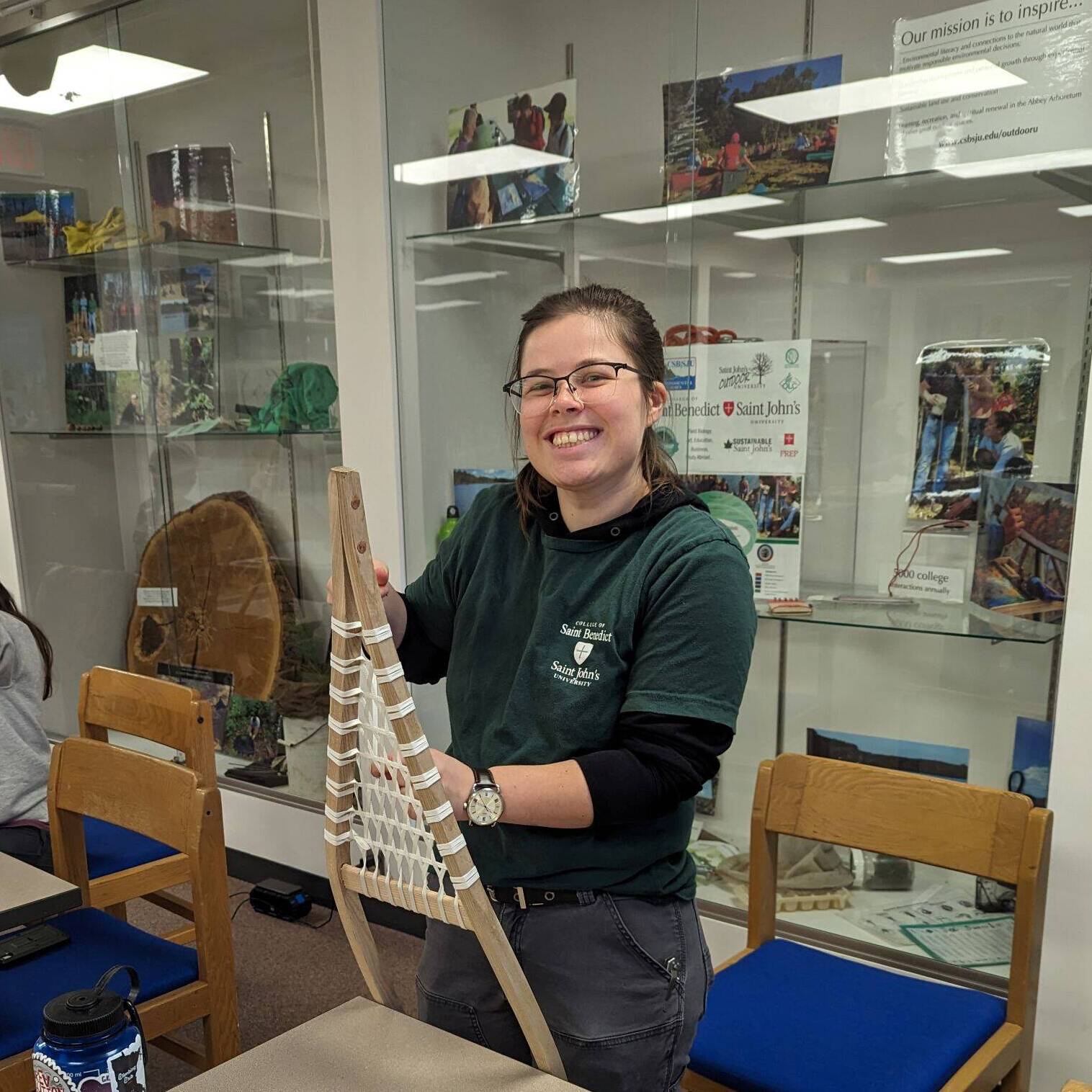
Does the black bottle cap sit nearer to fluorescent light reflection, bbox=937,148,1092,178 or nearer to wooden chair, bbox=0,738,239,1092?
wooden chair, bbox=0,738,239,1092

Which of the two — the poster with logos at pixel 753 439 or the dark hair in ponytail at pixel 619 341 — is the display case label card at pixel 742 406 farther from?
the dark hair in ponytail at pixel 619 341

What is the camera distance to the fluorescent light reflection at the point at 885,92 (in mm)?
1748

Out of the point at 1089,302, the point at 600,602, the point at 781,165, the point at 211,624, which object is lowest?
the point at 211,624

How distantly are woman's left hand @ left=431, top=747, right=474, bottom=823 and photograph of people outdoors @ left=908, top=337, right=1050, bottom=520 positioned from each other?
54.5 inches

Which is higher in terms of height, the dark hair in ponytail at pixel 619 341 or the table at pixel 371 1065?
the dark hair in ponytail at pixel 619 341

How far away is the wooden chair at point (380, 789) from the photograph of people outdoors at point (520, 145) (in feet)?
5.52

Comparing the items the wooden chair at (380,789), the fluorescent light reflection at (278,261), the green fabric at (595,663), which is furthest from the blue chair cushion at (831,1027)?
the fluorescent light reflection at (278,261)

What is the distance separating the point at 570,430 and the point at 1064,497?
1.12 m

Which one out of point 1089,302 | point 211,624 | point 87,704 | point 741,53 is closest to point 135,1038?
Answer: point 87,704

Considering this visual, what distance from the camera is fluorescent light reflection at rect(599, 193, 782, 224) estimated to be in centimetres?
210

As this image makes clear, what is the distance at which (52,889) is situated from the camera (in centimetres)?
140

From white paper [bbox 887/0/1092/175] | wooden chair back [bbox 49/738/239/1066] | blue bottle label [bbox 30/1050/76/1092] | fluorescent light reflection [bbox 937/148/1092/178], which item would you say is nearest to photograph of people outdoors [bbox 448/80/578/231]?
white paper [bbox 887/0/1092/175]

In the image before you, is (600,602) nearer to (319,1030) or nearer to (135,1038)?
(319,1030)

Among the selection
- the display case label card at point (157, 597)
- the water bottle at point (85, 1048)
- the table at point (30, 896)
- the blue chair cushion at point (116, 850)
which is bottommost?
the blue chair cushion at point (116, 850)
